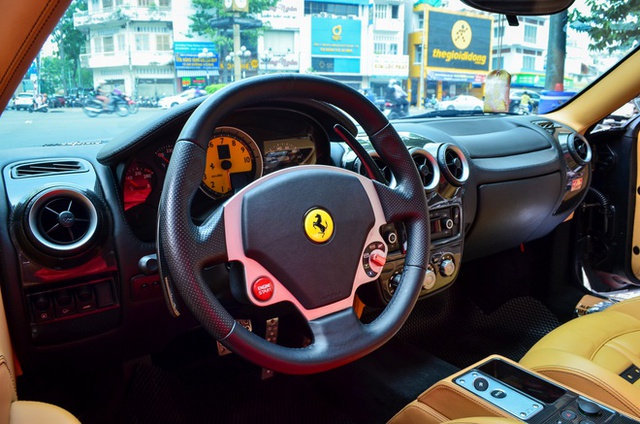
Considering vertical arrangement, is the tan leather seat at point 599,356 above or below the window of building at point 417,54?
below

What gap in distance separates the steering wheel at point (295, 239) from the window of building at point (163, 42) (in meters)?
0.60

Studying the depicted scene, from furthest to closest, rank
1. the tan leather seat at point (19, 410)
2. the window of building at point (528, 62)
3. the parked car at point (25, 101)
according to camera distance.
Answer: the window of building at point (528, 62) < the parked car at point (25, 101) < the tan leather seat at point (19, 410)

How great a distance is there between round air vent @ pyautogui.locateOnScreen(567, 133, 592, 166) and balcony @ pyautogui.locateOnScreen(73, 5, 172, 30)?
1.77 meters

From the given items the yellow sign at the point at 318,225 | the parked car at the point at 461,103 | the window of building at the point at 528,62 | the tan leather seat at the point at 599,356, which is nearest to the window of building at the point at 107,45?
the yellow sign at the point at 318,225

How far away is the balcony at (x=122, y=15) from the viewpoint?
158 cm

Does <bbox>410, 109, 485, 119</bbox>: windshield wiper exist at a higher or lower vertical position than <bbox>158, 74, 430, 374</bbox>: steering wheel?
higher

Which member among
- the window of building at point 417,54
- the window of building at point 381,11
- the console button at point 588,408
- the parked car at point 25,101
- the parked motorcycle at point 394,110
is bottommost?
the console button at point 588,408

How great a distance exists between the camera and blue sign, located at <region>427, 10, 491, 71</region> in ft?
7.00

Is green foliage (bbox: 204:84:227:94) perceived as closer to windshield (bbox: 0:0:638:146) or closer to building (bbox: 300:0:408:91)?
windshield (bbox: 0:0:638:146)

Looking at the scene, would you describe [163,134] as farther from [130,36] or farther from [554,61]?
[554,61]

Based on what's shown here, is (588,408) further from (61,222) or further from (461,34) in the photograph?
(461,34)

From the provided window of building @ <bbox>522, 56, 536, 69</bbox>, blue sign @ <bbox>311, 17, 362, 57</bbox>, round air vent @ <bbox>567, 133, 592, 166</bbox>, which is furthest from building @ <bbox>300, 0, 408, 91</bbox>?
round air vent @ <bbox>567, 133, 592, 166</bbox>

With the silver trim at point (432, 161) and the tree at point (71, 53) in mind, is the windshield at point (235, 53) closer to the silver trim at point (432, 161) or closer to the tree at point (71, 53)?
the tree at point (71, 53)

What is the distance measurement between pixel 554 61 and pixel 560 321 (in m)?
1.21
